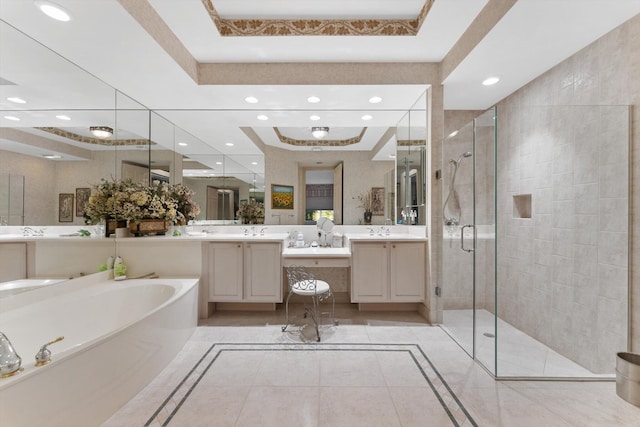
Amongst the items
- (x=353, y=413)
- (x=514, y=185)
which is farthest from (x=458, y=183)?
(x=353, y=413)

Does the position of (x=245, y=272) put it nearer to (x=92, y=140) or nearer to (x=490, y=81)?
(x=92, y=140)

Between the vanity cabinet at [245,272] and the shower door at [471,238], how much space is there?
185 cm

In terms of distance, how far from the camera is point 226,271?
3.02 meters

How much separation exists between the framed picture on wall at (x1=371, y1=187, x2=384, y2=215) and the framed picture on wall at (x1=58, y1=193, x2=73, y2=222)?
10.4 feet

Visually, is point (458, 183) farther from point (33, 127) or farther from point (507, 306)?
point (33, 127)

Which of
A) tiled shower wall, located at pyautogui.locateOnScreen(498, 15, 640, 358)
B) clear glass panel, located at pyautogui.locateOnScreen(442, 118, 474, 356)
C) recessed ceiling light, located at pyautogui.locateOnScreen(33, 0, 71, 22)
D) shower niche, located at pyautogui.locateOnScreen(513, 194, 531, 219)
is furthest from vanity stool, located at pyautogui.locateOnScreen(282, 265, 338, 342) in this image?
recessed ceiling light, located at pyautogui.locateOnScreen(33, 0, 71, 22)

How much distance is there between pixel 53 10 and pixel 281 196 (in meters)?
2.46

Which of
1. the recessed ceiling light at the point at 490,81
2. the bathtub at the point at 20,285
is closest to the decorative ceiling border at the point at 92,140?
the bathtub at the point at 20,285

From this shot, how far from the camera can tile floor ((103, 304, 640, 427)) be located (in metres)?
1.59

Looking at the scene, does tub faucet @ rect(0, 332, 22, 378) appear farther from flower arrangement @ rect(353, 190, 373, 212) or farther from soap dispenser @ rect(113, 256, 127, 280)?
flower arrangement @ rect(353, 190, 373, 212)

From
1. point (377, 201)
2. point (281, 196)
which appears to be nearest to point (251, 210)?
point (281, 196)

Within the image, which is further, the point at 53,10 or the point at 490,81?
the point at 490,81

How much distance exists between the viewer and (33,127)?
200 centimetres

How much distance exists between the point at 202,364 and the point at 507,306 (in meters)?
2.73
